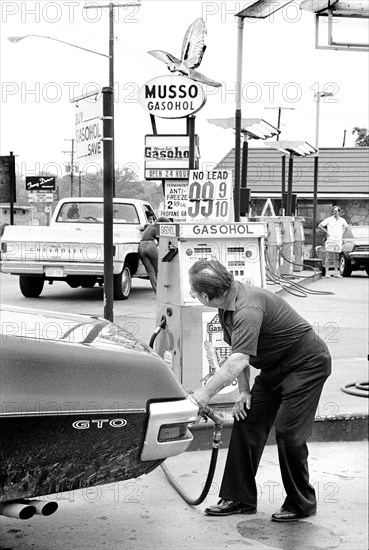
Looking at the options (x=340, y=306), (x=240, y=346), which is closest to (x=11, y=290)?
(x=340, y=306)

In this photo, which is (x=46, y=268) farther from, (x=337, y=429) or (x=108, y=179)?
(x=337, y=429)

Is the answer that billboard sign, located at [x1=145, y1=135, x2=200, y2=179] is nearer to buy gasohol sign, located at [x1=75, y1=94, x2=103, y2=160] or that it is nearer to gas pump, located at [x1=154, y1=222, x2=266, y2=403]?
buy gasohol sign, located at [x1=75, y1=94, x2=103, y2=160]

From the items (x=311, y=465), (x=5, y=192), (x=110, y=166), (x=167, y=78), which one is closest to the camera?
(x=311, y=465)

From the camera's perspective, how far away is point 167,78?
1850 cm

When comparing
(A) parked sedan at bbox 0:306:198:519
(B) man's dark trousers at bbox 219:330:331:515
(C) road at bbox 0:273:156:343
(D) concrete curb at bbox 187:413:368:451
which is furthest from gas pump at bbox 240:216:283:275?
(A) parked sedan at bbox 0:306:198:519


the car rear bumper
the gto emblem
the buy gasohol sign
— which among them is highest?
the buy gasohol sign

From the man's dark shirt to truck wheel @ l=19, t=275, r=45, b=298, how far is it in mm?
12182

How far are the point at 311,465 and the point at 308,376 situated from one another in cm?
145

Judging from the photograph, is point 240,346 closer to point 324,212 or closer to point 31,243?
point 31,243

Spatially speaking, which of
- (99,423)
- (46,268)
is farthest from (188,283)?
(46,268)

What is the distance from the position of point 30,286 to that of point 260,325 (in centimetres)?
1254

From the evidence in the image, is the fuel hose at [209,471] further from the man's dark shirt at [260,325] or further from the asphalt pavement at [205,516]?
the man's dark shirt at [260,325]

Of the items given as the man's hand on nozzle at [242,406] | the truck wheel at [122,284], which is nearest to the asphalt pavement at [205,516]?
the man's hand on nozzle at [242,406]

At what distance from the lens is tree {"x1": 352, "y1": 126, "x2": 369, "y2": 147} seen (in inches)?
2809
